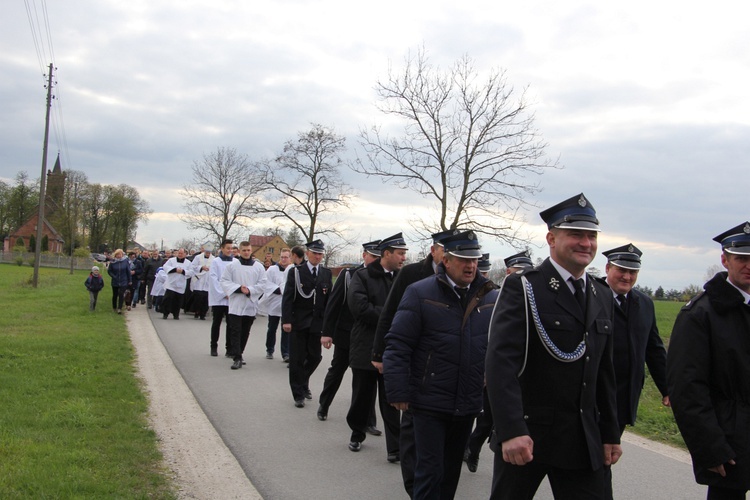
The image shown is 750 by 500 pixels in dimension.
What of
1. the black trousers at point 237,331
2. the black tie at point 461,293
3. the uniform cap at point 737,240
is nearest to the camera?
the uniform cap at point 737,240

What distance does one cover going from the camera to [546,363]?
3332mm

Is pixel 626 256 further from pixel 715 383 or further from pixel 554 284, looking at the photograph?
pixel 554 284

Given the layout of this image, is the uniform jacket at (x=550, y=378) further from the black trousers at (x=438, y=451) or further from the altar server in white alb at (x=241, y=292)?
the altar server in white alb at (x=241, y=292)

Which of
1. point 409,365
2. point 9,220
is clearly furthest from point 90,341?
point 9,220

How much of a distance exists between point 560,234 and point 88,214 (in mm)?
95501

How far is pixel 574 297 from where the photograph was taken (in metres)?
3.43

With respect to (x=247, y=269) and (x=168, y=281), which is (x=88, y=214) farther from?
(x=247, y=269)

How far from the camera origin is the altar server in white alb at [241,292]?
1195cm

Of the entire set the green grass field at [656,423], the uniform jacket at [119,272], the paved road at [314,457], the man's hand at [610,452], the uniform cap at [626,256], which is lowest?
the paved road at [314,457]

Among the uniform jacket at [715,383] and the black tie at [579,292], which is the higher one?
the black tie at [579,292]

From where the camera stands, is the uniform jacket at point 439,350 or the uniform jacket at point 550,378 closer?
the uniform jacket at point 550,378

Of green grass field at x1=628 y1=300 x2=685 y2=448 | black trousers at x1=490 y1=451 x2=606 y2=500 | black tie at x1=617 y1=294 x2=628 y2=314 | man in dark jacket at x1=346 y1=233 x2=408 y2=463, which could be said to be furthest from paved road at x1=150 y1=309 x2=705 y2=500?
black trousers at x1=490 y1=451 x2=606 y2=500

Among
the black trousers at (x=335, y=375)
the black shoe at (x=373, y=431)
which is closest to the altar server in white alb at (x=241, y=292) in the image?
the black trousers at (x=335, y=375)

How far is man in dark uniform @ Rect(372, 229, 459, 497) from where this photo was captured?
16.9 ft
